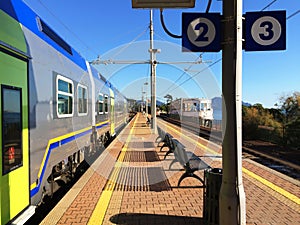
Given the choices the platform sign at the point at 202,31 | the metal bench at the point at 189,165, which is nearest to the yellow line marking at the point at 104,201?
the metal bench at the point at 189,165

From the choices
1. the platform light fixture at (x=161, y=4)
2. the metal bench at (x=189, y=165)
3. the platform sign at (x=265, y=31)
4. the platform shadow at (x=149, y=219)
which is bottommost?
the platform shadow at (x=149, y=219)

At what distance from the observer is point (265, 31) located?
339 centimetres

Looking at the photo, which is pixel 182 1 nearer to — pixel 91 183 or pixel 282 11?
pixel 282 11

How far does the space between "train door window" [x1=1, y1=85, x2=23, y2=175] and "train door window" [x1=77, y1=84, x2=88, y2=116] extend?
11.5 ft

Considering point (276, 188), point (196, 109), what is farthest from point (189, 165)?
point (196, 109)

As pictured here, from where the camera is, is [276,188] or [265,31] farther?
[276,188]

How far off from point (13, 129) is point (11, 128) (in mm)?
51

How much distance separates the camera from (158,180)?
675 centimetres

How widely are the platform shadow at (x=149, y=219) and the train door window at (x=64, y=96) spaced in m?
2.14

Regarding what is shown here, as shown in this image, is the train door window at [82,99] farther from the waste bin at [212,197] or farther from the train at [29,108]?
the waste bin at [212,197]

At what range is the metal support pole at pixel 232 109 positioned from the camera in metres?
3.27

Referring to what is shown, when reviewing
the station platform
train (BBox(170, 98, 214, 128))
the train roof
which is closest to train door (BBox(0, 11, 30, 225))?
the train roof

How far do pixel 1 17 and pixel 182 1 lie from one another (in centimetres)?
205

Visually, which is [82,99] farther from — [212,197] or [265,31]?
[265,31]
